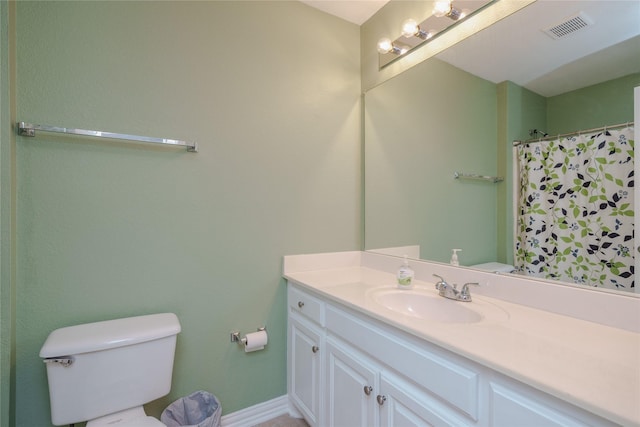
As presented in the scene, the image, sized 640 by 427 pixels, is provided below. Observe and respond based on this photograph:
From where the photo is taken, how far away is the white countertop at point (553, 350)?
0.55 m

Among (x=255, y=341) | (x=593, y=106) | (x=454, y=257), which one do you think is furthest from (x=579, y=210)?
(x=255, y=341)

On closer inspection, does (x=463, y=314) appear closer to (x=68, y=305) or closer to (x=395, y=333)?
(x=395, y=333)

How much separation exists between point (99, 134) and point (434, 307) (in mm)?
1596

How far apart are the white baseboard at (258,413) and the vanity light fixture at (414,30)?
7.10 feet

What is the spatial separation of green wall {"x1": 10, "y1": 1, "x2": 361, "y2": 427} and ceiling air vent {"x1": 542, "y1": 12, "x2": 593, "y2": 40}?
3.57 feet

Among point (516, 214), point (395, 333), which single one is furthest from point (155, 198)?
point (516, 214)

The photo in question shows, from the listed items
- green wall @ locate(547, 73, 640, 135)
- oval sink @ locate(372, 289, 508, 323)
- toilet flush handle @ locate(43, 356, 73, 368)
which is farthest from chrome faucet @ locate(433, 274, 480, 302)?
toilet flush handle @ locate(43, 356, 73, 368)

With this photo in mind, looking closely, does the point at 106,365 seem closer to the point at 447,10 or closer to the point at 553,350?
the point at 553,350

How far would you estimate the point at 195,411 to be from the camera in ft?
4.55

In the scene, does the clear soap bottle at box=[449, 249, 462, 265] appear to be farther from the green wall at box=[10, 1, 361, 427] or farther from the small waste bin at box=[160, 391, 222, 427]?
the small waste bin at box=[160, 391, 222, 427]

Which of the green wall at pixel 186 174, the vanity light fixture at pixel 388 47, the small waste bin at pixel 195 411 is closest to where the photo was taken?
the green wall at pixel 186 174

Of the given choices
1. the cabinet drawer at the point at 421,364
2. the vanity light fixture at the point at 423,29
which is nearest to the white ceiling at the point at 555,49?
the vanity light fixture at the point at 423,29

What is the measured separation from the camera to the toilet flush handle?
100cm

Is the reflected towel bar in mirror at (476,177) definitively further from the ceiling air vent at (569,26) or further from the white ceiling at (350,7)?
the white ceiling at (350,7)
